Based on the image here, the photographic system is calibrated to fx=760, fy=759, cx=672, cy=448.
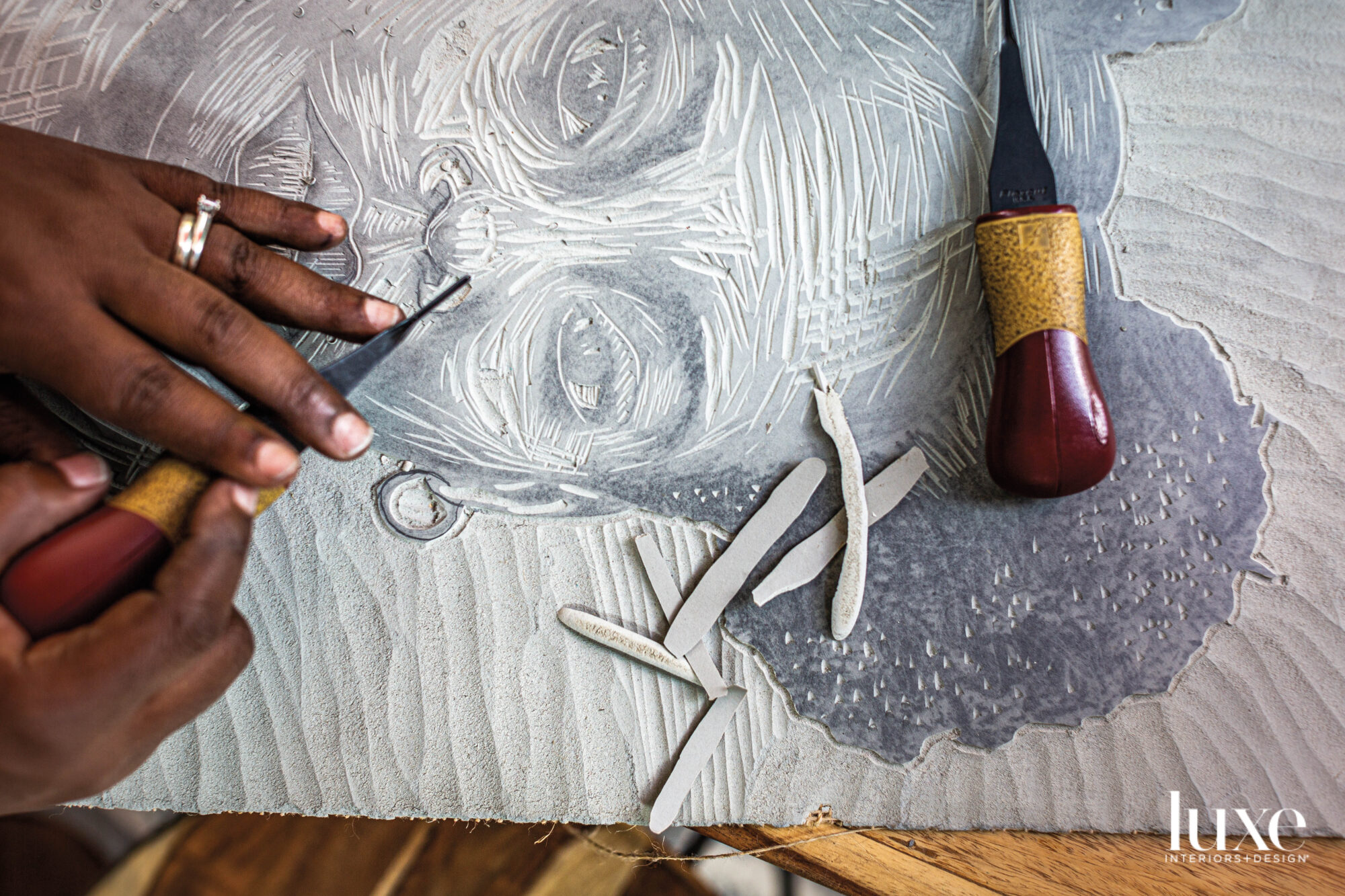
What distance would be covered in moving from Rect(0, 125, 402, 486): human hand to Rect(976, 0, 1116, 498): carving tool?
1.75ft

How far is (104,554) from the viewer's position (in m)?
0.49

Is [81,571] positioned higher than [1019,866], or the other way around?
[81,571]

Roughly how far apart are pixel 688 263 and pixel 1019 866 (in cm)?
63

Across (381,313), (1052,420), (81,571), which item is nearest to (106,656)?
(81,571)

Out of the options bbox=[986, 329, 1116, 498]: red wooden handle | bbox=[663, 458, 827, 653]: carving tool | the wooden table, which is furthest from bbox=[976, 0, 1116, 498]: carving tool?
the wooden table

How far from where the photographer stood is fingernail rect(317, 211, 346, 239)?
0.66m

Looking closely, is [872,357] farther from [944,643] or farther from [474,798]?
[474,798]

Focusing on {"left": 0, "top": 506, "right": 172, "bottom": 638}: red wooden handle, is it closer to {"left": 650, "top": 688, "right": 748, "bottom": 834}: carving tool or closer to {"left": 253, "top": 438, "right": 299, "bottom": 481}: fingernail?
{"left": 253, "top": 438, "right": 299, "bottom": 481}: fingernail

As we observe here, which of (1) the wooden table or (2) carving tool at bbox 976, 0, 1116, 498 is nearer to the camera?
(2) carving tool at bbox 976, 0, 1116, 498

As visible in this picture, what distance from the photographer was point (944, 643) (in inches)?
27.8

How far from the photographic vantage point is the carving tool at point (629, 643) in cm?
70

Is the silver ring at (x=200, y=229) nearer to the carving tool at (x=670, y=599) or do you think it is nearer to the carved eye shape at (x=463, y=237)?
the carved eye shape at (x=463, y=237)

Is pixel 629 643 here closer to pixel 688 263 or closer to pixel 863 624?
pixel 863 624

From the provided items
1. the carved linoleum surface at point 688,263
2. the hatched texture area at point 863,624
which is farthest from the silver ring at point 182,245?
the hatched texture area at point 863,624
